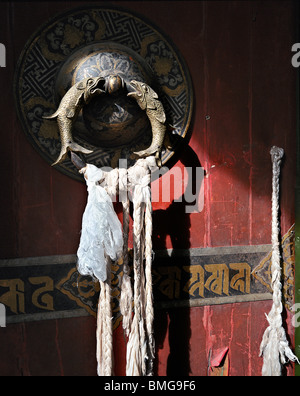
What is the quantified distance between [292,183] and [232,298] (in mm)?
426

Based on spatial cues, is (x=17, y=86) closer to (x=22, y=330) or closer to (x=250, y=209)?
(x=22, y=330)

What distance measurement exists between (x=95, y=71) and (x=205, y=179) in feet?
1.52

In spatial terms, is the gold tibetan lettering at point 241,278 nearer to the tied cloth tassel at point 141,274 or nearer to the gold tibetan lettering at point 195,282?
the gold tibetan lettering at point 195,282

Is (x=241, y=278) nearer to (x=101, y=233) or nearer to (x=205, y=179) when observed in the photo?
(x=205, y=179)

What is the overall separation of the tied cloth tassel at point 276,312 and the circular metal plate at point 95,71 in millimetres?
373

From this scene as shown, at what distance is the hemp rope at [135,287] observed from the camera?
3.32 feet

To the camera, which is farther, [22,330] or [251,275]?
[251,275]

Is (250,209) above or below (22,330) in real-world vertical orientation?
above

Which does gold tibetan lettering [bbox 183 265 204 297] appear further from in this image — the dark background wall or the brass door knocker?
the brass door knocker

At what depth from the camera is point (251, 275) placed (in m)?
1.25

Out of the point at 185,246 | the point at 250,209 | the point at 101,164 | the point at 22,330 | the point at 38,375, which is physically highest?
the point at 101,164

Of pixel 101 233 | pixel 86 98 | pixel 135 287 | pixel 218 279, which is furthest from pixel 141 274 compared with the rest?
pixel 86 98

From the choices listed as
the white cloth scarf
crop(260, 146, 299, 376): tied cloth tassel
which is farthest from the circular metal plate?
crop(260, 146, 299, 376): tied cloth tassel

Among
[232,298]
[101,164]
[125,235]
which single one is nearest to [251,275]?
[232,298]
